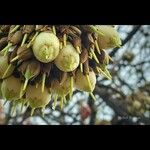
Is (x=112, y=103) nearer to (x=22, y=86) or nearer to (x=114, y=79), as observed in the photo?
(x=114, y=79)

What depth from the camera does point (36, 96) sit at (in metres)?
0.73

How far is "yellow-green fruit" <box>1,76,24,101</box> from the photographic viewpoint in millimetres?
720

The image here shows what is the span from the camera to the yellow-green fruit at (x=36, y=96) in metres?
0.73

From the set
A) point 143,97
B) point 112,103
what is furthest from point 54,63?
point 143,97

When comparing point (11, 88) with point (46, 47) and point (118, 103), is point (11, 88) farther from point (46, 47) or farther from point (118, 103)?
point (118, 103)

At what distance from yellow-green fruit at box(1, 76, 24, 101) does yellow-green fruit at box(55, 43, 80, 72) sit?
0.09m

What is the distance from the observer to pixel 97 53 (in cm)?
74

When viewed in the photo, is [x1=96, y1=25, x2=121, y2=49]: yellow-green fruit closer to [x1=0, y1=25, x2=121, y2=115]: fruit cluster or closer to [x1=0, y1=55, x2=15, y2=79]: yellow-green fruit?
[x1=0, y1=25, x2=121, y2=115]: fruit cluster

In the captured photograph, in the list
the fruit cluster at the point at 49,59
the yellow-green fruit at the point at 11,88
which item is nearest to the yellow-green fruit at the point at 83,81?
the fruit cluster at the point at 49,59

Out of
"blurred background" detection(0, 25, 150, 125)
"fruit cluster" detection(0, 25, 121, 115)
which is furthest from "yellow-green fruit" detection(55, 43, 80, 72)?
"blurred background" detection(0, 25, 150, 125)

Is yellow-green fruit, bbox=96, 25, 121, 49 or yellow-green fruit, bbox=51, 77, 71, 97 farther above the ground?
yellow-green fruit, bbox=96, 25, 121, 49

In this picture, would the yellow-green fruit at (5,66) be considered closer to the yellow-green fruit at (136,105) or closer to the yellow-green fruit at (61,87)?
the yellow-green fruit at (61,87)
